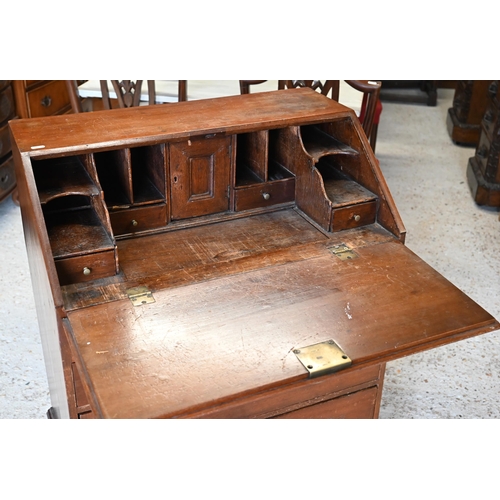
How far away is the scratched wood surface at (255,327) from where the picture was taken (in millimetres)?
1550

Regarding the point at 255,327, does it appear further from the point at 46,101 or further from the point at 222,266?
the point at 46,101

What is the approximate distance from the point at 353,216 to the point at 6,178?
2575mm

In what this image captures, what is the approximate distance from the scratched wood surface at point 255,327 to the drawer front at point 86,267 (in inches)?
5.6

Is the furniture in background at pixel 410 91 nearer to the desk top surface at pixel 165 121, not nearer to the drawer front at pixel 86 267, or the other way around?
the desk top surface at pixel 165 121

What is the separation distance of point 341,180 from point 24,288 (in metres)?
1.85

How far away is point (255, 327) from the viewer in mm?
1745

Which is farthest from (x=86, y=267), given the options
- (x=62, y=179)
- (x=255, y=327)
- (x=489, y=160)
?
(x=489, y=160)

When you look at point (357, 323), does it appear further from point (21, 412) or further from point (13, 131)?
point (21, 412)

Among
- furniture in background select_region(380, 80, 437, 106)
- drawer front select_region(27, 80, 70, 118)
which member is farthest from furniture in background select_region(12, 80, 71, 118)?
furniture in background select_region(380, 80, 437, 106)

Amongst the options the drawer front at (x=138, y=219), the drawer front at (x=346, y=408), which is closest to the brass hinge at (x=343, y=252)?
the drawer front at (x=346, y=408)

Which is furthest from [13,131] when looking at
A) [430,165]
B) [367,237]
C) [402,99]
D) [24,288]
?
[402,99]

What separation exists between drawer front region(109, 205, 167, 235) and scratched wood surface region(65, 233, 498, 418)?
Result: 36 cm

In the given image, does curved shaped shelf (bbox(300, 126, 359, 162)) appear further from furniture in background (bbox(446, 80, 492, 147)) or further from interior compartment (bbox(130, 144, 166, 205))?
furniture in background (bbox(446, 80, 492, 147))

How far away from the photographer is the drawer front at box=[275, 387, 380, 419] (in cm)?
192
